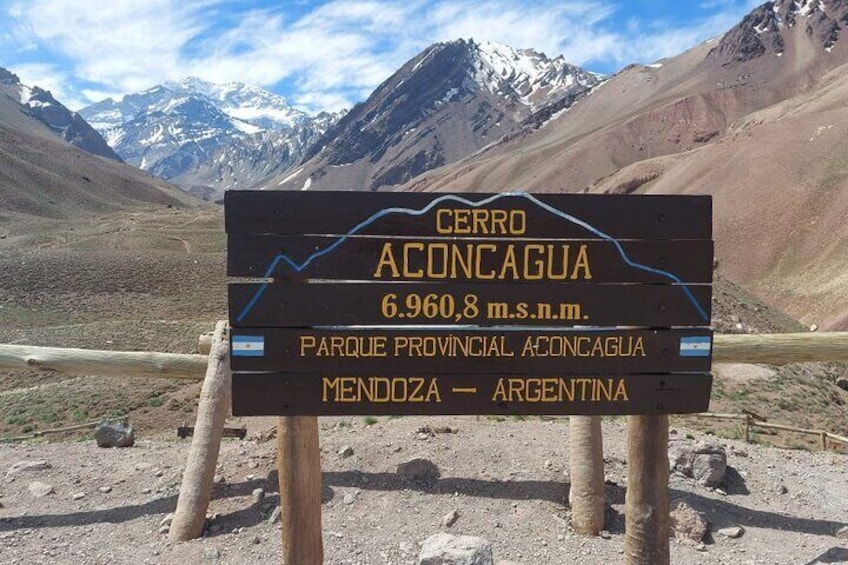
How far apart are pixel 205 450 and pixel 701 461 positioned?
580 cm

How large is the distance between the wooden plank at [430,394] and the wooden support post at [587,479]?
8.64 feet

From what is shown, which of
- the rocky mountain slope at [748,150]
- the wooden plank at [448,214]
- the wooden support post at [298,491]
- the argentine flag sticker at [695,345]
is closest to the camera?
the wooden plank at [448,214]

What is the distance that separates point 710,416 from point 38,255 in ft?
138

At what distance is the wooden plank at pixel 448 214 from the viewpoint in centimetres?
412

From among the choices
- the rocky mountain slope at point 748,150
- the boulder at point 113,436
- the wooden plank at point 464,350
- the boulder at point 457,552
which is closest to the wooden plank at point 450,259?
the wooden plank at point 464,350

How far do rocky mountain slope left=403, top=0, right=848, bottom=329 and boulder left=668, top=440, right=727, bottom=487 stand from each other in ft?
92.7

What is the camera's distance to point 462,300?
4.16 meters

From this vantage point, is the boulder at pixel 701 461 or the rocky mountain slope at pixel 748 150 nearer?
the boulder at pixel 701 461

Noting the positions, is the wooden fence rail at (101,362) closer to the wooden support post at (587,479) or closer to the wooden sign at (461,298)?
the wooden sign at (461,298)

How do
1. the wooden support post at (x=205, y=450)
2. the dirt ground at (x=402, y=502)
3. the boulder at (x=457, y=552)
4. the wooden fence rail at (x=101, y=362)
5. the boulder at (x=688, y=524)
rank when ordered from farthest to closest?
the wooden fence rail at (x=101, y=362) < the wooden support post at (x=205, y=450) < the boulder at (x=688, y=524) < the dirt ground at (x=402, y=502) < the boulder at (x=457, y=552)

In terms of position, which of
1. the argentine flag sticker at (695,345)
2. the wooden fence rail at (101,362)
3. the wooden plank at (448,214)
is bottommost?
the wooden fence rail at (101,362)

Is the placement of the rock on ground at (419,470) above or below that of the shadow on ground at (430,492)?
above

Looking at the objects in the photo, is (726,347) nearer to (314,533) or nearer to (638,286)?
(638,286)

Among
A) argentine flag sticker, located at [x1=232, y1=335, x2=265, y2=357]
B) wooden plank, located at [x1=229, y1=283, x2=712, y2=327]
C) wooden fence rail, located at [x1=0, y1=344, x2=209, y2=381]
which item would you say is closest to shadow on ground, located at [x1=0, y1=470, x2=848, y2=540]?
wooden fence rail, located at [x1=0, y1=344, x2=209, y2=381]
